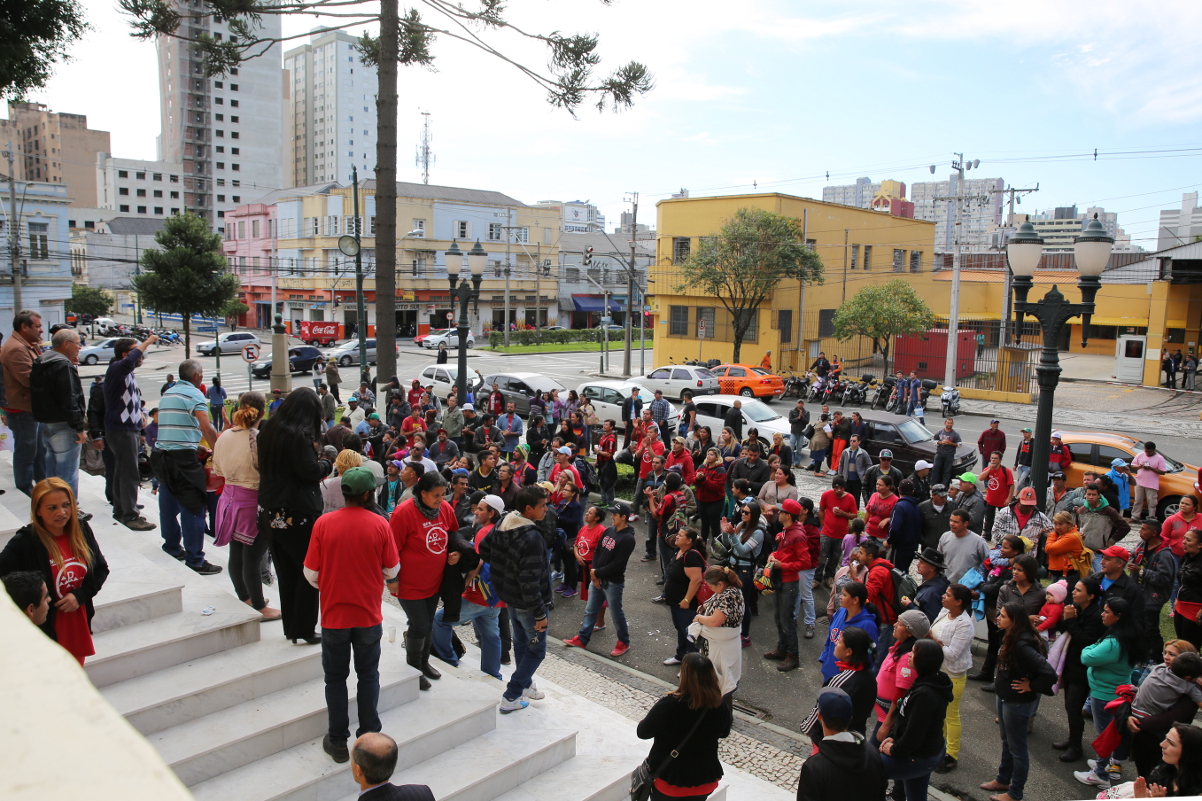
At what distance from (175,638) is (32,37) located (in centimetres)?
519

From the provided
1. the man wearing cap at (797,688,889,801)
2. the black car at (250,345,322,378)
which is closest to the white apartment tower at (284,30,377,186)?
the black car at (250,345,322,378)

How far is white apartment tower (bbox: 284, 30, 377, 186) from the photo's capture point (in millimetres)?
123500

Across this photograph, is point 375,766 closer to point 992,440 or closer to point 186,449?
point 186,449

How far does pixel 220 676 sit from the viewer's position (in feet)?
16.8

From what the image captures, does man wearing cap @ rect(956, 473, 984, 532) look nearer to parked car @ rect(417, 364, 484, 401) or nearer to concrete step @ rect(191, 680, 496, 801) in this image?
concrete step @ rect(191, 680, 496, 801)

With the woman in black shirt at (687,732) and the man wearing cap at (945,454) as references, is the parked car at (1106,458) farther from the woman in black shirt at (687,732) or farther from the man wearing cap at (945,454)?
the woman in black shirt at (687,732)

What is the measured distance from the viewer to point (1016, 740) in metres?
6.07

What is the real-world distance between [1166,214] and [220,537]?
110 metres

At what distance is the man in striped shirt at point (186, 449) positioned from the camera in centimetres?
663

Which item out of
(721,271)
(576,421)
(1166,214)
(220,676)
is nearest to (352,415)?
(576,421)

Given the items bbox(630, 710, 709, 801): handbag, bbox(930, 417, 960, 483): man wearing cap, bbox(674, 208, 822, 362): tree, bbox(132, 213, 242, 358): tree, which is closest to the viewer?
bbox(630, 710, 709, 801): handbag

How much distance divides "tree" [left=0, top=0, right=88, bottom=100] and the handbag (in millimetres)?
7077

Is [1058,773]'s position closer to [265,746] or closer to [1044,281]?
[265,746]

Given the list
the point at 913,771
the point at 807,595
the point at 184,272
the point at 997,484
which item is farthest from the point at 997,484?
the point at 184,272
